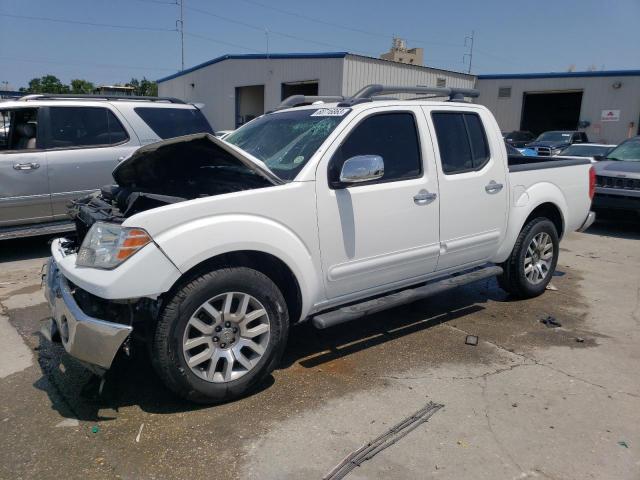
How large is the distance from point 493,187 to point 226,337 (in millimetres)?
2870

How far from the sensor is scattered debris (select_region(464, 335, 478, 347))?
4.52 m

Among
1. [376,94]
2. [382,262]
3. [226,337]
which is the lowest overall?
[226,337]

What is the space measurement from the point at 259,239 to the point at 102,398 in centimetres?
148

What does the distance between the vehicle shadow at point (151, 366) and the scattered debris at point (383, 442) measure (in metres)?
0.94

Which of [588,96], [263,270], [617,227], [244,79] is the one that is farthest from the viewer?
[244,79]

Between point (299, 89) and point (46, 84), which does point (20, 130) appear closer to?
point (299, 89)

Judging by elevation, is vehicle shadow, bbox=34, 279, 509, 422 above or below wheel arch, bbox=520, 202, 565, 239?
below

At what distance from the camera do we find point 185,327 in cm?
314

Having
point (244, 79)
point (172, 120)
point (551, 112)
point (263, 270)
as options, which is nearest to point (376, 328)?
point (263, 270)

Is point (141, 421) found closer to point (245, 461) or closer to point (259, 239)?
point (245, 461)

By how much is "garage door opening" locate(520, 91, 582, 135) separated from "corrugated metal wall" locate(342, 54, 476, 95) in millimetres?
9590

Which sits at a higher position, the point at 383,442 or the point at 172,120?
the point at 172,120

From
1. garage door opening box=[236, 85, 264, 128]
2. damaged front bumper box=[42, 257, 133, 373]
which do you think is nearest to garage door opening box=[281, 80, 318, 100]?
garage door opening box=[236, 85, 264, 128]

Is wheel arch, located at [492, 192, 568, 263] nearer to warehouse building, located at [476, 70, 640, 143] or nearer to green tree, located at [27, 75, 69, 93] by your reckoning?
warehouse building, located at [476, 70, 640, 143]
